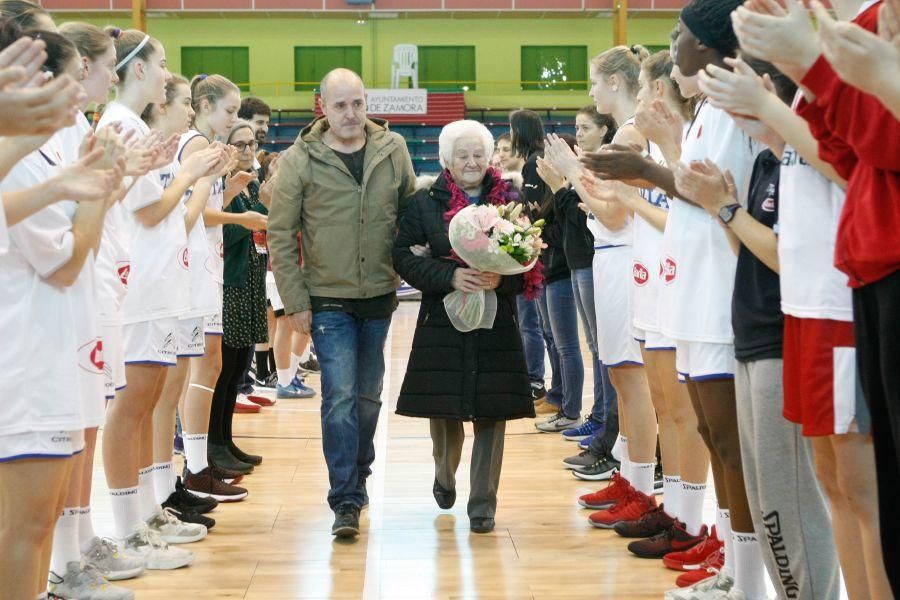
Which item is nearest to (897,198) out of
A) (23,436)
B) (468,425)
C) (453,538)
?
(23,436)

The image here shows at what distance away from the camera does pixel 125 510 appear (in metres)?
3.96

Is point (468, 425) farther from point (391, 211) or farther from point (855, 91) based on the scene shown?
point (855, 91)

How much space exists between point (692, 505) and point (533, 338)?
3.90 meters

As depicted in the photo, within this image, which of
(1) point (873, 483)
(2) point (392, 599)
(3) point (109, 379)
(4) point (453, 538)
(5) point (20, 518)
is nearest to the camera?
(1) point (873, 483)

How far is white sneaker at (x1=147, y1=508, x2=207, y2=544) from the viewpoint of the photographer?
4.27m

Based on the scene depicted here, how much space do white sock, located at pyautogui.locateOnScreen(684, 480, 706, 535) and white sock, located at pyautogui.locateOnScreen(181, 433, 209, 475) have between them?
240 centimetres

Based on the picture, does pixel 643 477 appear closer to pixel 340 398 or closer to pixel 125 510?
pixel 340 398

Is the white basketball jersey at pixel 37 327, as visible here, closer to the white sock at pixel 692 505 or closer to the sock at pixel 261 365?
the white sock at pixel 692 505

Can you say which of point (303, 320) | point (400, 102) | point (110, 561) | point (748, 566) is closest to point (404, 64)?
point (400, 102)

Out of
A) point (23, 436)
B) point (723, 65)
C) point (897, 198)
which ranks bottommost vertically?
point (23, 436)

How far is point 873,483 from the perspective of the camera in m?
2.21

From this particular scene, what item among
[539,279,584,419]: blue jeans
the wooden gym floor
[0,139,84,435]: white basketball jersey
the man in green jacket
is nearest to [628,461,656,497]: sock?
the wooden gym floor

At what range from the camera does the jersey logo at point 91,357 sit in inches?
108

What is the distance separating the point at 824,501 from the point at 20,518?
2020 millimetres
